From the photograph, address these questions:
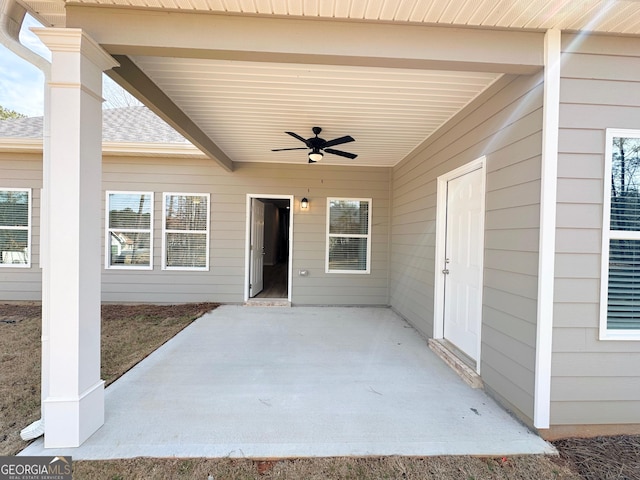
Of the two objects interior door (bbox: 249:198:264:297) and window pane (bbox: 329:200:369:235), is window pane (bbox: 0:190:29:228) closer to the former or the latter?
interior door (bbox: 249:198:264:297)

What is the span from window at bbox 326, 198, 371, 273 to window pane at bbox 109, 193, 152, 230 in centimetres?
343

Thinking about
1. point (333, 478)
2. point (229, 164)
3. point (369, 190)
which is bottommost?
point (333, 478)

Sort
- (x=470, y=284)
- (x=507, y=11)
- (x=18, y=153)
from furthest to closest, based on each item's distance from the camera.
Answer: (x=18, y=153)
(x=470, y=284)
(x=507, y=11)

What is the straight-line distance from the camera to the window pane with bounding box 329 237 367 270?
5.66 metres

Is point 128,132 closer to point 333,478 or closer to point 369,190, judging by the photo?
point 369,190

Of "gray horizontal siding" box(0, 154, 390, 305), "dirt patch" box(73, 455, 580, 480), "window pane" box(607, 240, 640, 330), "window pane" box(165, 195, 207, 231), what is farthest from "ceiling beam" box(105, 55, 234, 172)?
"window pane" box(607, 240, 640, 330)

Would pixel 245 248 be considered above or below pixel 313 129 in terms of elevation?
below

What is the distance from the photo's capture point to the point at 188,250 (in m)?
5.53

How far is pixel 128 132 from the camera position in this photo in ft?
19.1

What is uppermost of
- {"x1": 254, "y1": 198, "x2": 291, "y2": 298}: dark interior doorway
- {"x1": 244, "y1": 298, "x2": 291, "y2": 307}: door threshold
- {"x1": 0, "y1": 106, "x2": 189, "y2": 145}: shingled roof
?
{"x1": 0, "y1": 106, "x2": 189, "y2": 145}: shingled roof

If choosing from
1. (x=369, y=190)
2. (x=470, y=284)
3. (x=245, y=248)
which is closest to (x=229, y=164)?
(x=245, y=248)

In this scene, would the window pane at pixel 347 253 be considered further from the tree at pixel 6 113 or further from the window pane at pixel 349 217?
the tree at pixel 6 113

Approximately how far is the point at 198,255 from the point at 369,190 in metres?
3.51

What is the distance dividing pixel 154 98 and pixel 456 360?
396cm
